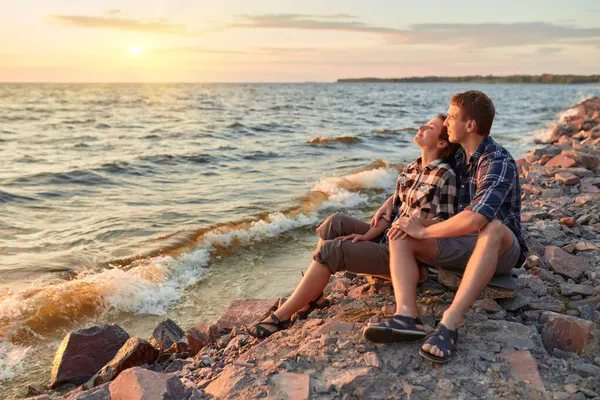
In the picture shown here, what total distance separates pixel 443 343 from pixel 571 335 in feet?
3.27

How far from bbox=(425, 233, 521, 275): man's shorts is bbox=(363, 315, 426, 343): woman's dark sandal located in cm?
65

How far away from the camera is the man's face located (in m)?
3.93

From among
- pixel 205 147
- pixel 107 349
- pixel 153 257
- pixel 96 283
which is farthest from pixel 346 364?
pixel 205 147

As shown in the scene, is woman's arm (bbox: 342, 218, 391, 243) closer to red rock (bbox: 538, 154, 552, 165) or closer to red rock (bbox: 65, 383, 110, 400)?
red rock (bbox: 65, 383, 110, 400)

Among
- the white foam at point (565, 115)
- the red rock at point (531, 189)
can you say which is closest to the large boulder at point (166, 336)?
the red rock at point (531, 189)

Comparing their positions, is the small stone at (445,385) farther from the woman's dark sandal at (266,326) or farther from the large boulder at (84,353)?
the large boulder at (84,353)

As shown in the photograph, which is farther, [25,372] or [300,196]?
[300,196]

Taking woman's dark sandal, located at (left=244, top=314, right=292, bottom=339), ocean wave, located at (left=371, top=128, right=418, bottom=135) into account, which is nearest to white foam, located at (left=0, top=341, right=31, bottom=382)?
woman's dark sandal, located at (left=244, top=314, right=292, bottom=339)

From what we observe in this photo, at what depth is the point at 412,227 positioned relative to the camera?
151 inches

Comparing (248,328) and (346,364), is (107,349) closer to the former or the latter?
(248,328)

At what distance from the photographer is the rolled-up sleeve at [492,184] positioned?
362 cm

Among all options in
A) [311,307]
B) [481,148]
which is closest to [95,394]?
[311,307]

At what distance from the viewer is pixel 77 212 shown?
10594 mm

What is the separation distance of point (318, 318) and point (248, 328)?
57cm
